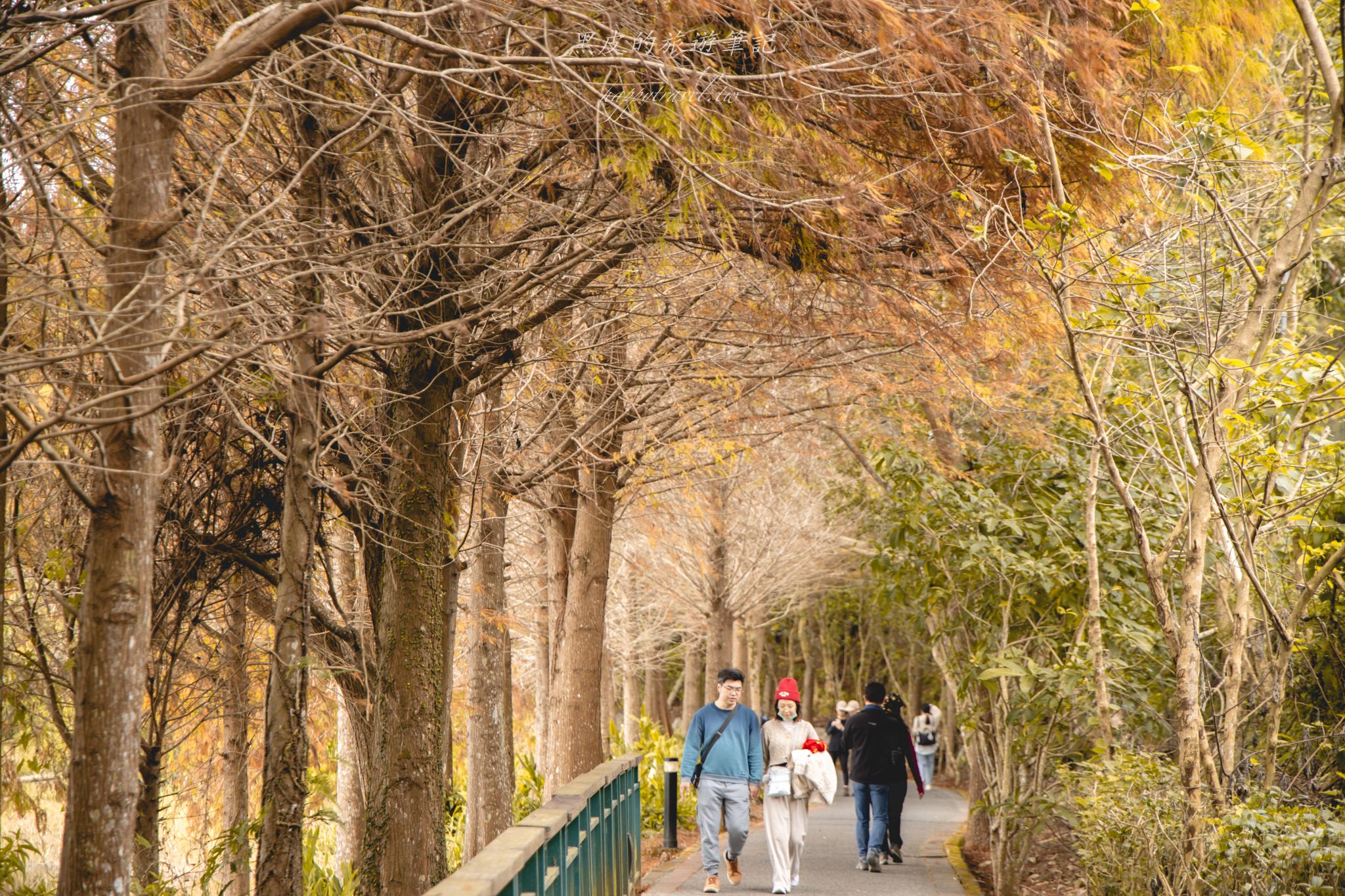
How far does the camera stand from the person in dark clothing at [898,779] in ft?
37.5

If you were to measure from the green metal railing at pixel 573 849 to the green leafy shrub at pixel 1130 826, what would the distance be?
2880 mm

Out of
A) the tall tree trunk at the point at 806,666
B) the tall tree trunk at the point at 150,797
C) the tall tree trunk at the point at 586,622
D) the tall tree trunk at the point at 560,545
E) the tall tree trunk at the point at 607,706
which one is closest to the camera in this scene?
the tall tree trunk at the point at 150,797

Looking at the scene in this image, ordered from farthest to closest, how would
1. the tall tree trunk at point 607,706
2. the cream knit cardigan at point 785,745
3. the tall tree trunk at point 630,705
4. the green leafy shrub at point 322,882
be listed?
the tall tree trunk at point 630,705 < the tall tree trunk at point 607,706 < the green leafy shrub at point 322,882 < the cream knit cardigan at point 785,745

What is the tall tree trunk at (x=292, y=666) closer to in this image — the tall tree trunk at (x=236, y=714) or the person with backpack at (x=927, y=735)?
the tall tree trunk at (x=236, y=714)

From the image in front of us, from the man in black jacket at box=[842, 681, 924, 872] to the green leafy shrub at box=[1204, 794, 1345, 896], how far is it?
5.75m

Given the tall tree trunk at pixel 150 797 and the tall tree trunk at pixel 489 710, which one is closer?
the tall tree trunk at pixel 150 797

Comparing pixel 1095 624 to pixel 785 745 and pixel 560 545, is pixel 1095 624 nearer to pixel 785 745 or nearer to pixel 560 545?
pixel 785 745

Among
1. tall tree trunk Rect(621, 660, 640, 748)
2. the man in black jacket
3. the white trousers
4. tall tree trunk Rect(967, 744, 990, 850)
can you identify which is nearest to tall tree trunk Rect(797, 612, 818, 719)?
tall tree trunk Rect(621, 660, 640, 748)

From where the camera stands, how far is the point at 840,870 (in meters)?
11.2

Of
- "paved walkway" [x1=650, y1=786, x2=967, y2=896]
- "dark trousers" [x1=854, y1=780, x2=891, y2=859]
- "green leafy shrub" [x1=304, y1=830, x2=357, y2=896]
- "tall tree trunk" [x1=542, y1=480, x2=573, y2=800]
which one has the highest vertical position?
"tall tree trunk" [x1=542, y1=480, x2=573, y2=800]

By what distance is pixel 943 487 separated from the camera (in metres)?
10.7

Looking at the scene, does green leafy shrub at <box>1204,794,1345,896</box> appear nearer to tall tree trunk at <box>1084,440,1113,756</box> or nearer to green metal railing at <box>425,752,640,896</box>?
tall tree trunk at <box>1084,440,1113,756</box>

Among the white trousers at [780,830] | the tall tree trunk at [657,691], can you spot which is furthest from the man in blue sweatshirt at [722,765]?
the tall tree trunk at [657,691]

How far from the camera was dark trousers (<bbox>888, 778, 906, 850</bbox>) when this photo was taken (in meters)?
11.6
